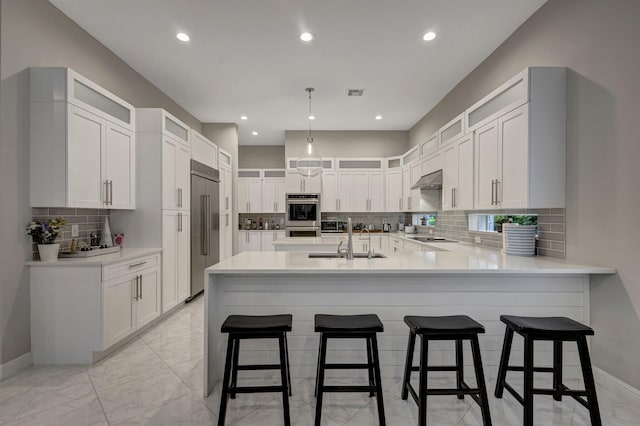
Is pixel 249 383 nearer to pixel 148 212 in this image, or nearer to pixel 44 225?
pixel 44 225

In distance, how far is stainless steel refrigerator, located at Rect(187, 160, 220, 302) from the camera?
15.0 ft

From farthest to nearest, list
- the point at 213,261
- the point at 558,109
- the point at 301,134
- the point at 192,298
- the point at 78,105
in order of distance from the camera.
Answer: the point at 301,134 → the point at 213,261 → the point at 192,298 → the point at 78,105 → the point at 558,109

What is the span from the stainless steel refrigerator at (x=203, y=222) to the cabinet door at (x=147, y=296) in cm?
93

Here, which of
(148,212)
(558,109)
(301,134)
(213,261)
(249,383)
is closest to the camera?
(249,383)

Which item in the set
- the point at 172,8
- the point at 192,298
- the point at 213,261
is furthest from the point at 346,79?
the point at 192,298

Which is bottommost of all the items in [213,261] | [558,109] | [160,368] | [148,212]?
[160,368]

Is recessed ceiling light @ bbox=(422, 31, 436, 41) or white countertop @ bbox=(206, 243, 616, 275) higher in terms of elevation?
recessed ceiling light @ bbox=(422, 31, 436, 41)

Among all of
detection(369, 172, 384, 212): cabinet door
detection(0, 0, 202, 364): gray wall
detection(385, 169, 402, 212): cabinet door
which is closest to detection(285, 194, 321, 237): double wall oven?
detection(369, 172, 384, 212): cabinet door

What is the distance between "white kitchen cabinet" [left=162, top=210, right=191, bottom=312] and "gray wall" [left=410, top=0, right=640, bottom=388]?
162 inches

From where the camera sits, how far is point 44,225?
2629 millimetres

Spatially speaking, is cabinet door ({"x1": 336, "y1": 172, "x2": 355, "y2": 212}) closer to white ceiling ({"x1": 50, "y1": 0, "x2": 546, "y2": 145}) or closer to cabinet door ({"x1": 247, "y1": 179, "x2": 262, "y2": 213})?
white ceiling ({"x1": 50, "y1": 0, "x2": 546, "y2": 145})

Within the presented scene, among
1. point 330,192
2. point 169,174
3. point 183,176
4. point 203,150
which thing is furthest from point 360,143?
point 169,174

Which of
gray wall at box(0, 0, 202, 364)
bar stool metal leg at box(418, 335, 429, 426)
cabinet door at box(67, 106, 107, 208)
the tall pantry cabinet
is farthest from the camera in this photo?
the tall pantry cabinet

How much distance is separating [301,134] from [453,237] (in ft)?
12.6
